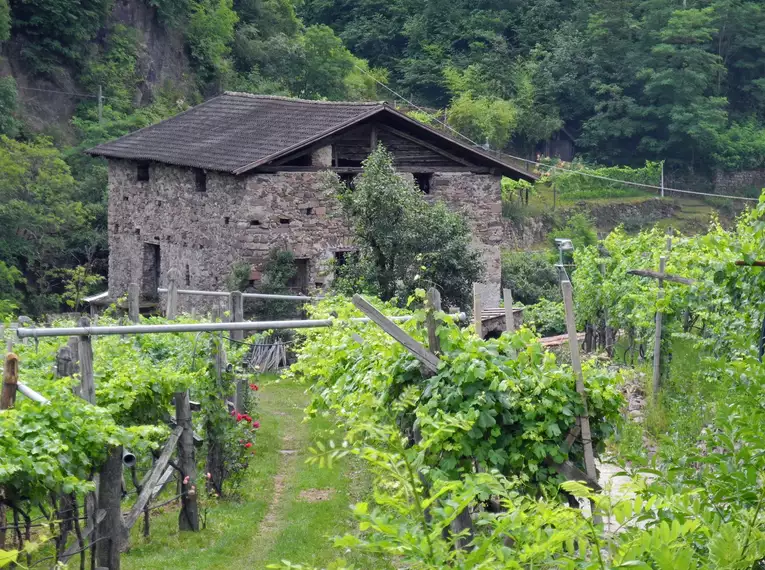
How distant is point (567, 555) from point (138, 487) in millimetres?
5958

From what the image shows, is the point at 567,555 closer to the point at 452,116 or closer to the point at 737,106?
the point at 452,116

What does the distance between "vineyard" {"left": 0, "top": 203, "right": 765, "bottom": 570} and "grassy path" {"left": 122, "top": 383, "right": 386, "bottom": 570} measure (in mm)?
48

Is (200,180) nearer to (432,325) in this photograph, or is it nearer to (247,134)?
(247,134)

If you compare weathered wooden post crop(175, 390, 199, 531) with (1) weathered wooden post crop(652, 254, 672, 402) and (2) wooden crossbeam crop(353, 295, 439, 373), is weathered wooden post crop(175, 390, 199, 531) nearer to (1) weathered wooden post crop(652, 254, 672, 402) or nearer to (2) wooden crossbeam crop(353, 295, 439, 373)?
(2) wooden crossbeam crop(353, 295, 439, 373)

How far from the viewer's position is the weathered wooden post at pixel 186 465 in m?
9.94

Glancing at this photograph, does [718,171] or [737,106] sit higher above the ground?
[737,106]

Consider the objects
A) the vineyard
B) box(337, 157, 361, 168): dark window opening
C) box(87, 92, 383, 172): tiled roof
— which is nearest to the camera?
the vineyard

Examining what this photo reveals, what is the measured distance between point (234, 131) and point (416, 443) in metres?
16.9

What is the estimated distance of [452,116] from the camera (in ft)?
157

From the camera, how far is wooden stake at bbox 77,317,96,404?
8.16 m

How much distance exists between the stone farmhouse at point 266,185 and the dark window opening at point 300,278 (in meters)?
0.03

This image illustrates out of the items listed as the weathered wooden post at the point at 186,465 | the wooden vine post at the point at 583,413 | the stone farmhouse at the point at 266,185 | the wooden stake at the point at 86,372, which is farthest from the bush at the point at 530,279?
the wooden vine post at the point at 583,413

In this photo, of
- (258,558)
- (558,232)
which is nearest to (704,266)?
(258,558)

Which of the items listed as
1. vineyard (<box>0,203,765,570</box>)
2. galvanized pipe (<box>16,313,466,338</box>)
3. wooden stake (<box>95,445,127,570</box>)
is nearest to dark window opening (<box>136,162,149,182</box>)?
vineyard (<box>0,203,765,570</box>)
